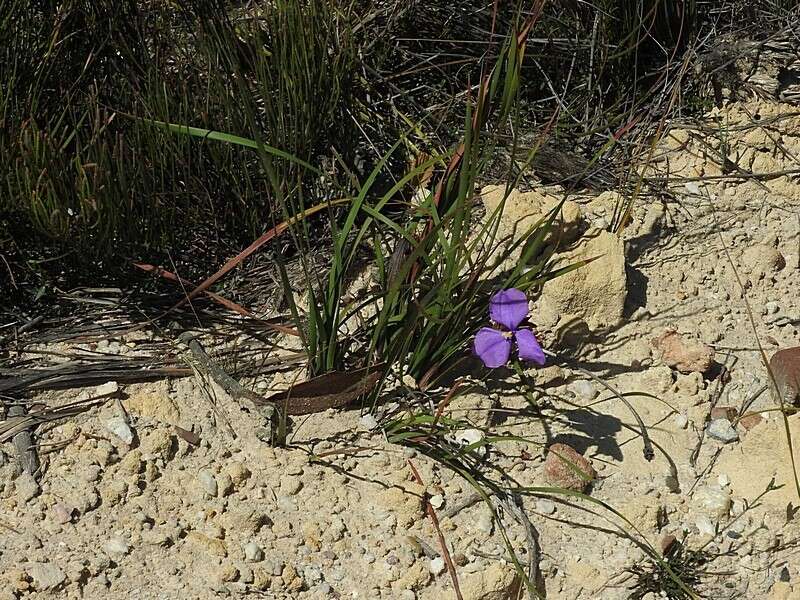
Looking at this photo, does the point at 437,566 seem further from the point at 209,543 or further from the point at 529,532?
the point at 209,543

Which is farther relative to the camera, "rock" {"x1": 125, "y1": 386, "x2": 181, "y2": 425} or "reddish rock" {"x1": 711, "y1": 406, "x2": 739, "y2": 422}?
"reddish rock" {"x1": 711, "y1": 406, "x2": 739, "y2": 422}

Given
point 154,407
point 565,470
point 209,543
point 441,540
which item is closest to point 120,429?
point 154,407

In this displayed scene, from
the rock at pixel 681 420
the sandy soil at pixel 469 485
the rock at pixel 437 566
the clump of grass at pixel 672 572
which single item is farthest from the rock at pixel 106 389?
the rock at pixel 681 420

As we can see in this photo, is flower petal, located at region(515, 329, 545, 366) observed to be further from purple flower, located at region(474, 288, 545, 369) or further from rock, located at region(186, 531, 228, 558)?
rock, located at region(186, 531, 228, 558)

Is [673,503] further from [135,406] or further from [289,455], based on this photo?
[135,406]

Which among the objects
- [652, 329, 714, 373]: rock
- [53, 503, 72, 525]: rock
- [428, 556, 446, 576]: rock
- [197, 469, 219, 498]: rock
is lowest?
[428, 556, 446, 576]: rock

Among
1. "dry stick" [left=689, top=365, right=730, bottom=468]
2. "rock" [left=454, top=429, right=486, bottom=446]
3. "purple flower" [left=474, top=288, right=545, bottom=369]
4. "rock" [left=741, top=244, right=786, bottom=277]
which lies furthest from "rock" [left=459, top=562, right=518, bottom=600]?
"rock" [left=741, top=244, right=786, bottom=277]
